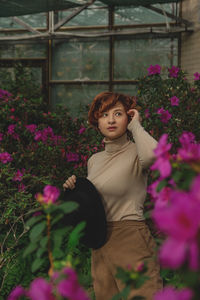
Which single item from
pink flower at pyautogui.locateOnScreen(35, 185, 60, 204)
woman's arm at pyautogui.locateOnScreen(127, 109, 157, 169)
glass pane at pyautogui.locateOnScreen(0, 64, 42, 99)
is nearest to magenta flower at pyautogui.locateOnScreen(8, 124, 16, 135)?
glass pane at pyautogui.locateOnScreen(0, 64, 42, 99)

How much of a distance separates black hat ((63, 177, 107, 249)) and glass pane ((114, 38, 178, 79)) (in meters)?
5.38

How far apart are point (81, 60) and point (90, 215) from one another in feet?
19.3

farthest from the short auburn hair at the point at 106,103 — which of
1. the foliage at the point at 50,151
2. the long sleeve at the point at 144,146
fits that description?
the foliage at the point at 50,151

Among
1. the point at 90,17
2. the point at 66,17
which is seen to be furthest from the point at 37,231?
the point at 90,17

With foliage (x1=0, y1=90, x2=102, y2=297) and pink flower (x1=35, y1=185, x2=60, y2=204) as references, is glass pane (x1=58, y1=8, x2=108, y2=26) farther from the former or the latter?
pink flower (x1=35, y1=185, x2=60, y2=204)

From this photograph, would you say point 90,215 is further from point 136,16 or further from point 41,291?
point 136,16

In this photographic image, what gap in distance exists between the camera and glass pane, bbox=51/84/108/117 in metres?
7.62

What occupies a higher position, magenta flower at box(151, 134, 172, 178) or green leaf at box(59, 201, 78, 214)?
magenta flower at box(151, 134, 172, 178)

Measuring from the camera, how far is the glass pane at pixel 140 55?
7.25 metres

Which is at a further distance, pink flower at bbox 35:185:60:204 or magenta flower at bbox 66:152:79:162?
magenta flower at bbox 66:152:79:162

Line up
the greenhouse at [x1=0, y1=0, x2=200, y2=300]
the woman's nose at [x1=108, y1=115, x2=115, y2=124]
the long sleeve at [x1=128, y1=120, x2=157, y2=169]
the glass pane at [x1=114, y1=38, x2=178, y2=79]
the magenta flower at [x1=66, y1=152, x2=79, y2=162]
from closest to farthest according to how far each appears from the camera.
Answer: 1. the greenhouse at [x1=0, y1=0, x2=200, y2=300]
2. the long sleeve at [x1=128, y1=120, x2=157, y2=169]
3. the woman's nose at [x1=108, y1=115, x2=115, y2=124]
4. the magenta flower at [x1=66, y1=152, x2=79, y2=162]
5. the glass pane at [x1=114, y1=38, x2=178, y2=79]

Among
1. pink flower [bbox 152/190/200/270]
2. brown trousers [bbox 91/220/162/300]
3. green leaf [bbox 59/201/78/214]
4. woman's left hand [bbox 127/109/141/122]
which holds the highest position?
woman's left hand [bbox 127/109/141/122]

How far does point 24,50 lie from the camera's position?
307 inches

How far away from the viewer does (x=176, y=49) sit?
7.20 metres
